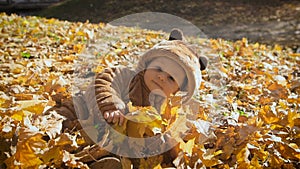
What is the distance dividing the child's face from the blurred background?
10.1m

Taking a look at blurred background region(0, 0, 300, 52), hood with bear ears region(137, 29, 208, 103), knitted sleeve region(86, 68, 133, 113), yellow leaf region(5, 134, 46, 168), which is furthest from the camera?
blurred background region(0, 0, 300, 52)

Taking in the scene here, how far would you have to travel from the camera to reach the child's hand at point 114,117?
188 centimetres

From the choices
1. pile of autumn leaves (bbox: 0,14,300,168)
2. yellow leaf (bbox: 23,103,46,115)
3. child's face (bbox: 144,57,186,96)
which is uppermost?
child's face (bbox: 144,57,186,96)

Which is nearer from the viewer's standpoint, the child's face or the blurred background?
the child's face

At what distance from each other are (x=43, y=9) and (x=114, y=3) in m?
3.64

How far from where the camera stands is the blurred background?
44.5 ft

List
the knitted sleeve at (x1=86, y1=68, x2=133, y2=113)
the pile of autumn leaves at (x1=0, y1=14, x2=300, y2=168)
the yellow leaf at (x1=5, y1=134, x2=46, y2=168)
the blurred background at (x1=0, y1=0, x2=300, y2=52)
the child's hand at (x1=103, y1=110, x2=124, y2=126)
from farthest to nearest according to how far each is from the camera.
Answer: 1. the blurred background at (x1=0, y1=0, x2=300, y2=52)
2. the knitted sleeve at (x1=86, y1=68, x2=133, y2=113)
3. the child's hand at (x1=103, y1=110, x2=124, y2=126)
4. the pile of autumn leaves at (x1=0, y1=14, x2=300, y2=168)
5. the yellow leaf at (x1=5, y1=134, x2=46, y2=168)

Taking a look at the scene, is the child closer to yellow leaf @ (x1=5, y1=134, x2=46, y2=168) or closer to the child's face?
the child's face

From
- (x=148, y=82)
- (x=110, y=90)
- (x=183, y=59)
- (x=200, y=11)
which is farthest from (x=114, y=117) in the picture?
(x=200, y=11)

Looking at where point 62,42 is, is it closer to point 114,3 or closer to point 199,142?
point 199,142

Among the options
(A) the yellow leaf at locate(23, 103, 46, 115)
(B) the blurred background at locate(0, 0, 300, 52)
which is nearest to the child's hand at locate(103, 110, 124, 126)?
(A) the yellow leaf at locate(23, 103, 46, 115)

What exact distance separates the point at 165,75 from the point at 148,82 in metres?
0.14

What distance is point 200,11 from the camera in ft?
55.7

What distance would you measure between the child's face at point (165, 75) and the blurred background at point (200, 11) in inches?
398
